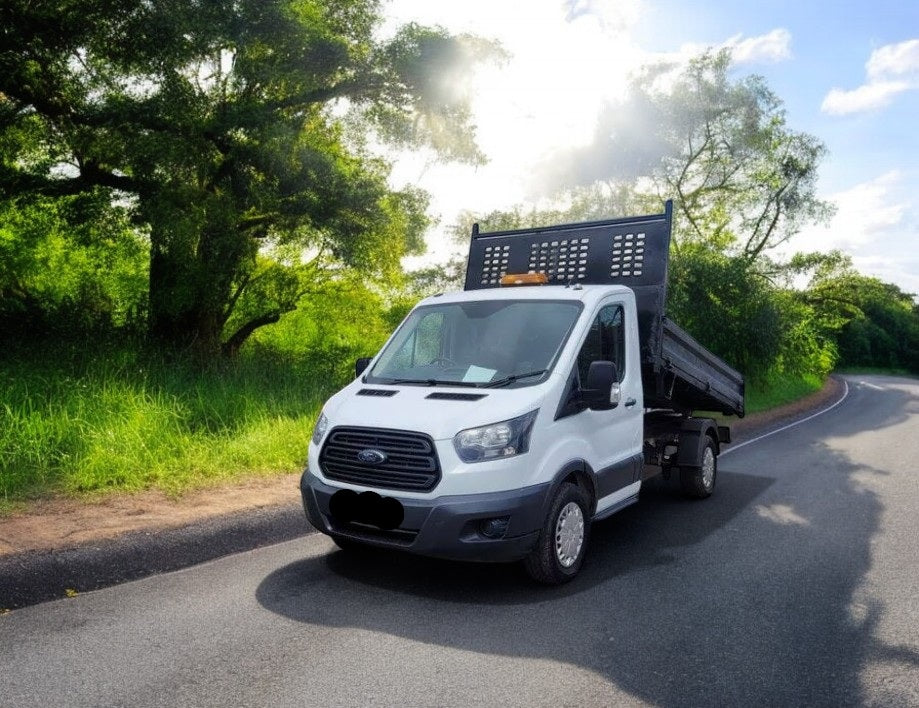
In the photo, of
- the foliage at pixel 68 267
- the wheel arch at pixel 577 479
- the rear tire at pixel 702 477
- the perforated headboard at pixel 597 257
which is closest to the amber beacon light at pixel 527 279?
the perforated headboard at pixel 597 257

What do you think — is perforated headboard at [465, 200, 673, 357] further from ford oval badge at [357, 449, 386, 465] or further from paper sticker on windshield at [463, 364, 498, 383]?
ford oval badge at [357, 449, 386, 465]

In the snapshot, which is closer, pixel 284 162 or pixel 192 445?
pixel 192 445

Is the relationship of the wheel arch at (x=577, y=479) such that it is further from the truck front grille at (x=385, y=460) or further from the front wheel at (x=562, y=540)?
the truck front grille at (x=385, y=460)

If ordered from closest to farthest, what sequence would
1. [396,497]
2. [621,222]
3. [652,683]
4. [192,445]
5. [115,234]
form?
1. [652,683]
2. [396,497]
3. [621,222]
4. [192,445]
5. [115,234]

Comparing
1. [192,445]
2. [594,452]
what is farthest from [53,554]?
[594,452]

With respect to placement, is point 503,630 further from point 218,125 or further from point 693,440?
point 218,125

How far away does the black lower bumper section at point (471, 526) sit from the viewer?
4.68m

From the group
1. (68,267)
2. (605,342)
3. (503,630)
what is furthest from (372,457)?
(68,267)

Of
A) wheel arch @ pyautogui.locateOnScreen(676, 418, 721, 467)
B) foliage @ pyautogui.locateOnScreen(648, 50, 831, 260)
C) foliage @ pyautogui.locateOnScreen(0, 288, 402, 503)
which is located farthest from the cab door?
foliage @ pyautogui.locateOnScreen(648, 50, 831, 260)

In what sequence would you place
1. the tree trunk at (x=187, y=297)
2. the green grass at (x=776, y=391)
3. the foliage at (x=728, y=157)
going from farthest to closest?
1. the foliage at (x=728, y=157)
2. the green grass at (x=776, y=391)
3. the tree trunk at (x=187, y=297)

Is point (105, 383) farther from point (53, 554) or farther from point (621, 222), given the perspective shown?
point (621, 222)

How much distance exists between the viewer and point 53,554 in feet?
17.1

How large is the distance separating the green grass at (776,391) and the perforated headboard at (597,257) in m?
12.6

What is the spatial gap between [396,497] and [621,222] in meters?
3.77
